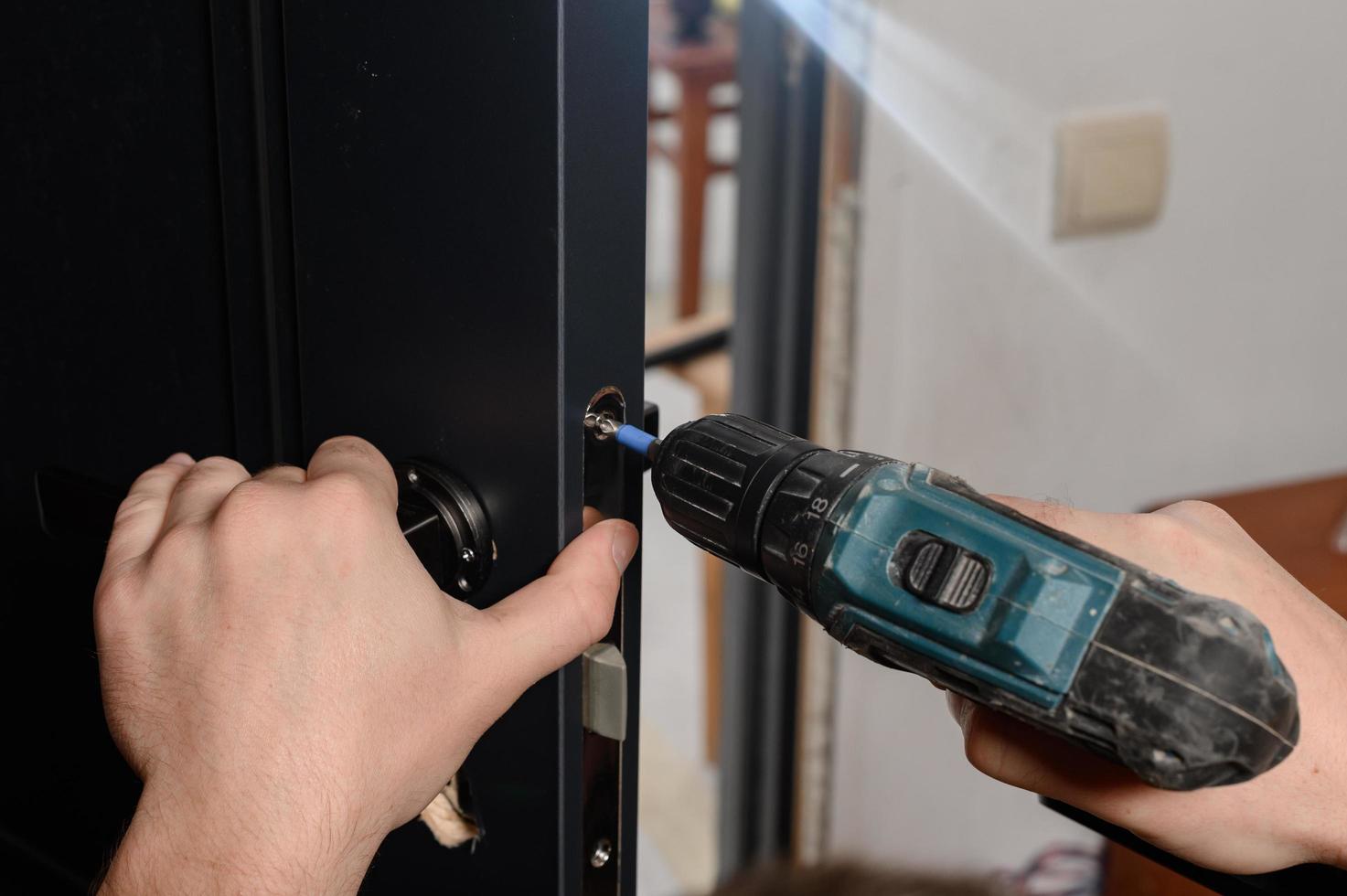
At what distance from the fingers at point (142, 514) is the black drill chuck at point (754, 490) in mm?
214

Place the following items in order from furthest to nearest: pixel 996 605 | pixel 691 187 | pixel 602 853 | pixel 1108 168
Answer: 1. pixel 691 187
2. pixel 1108 168
3. pixel 602 853
4. pixel 996 605

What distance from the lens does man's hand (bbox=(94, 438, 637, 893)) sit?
44 cm

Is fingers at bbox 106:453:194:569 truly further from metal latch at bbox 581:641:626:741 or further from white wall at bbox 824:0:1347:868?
white wall at bbox 824:0:1347:868

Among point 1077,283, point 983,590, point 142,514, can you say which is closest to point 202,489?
point 142,514

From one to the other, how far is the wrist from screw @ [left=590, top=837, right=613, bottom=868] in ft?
0.39

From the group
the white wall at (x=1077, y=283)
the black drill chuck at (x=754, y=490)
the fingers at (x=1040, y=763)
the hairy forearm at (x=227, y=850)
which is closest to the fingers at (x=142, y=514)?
the hairy forearm at (x=227, y=850)

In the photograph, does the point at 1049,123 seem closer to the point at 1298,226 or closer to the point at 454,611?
the point at 1298,226

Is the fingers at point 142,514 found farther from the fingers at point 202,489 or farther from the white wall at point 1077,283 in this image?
the white wall at point 1077,283

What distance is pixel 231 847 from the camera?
0.44 m

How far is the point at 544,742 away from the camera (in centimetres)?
50

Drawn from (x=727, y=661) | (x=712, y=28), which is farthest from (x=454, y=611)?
(x=712, y=28)

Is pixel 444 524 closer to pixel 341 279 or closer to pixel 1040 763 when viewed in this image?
pixel 341 279

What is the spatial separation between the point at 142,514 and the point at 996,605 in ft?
1.15

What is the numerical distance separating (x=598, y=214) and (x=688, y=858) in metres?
1.56
